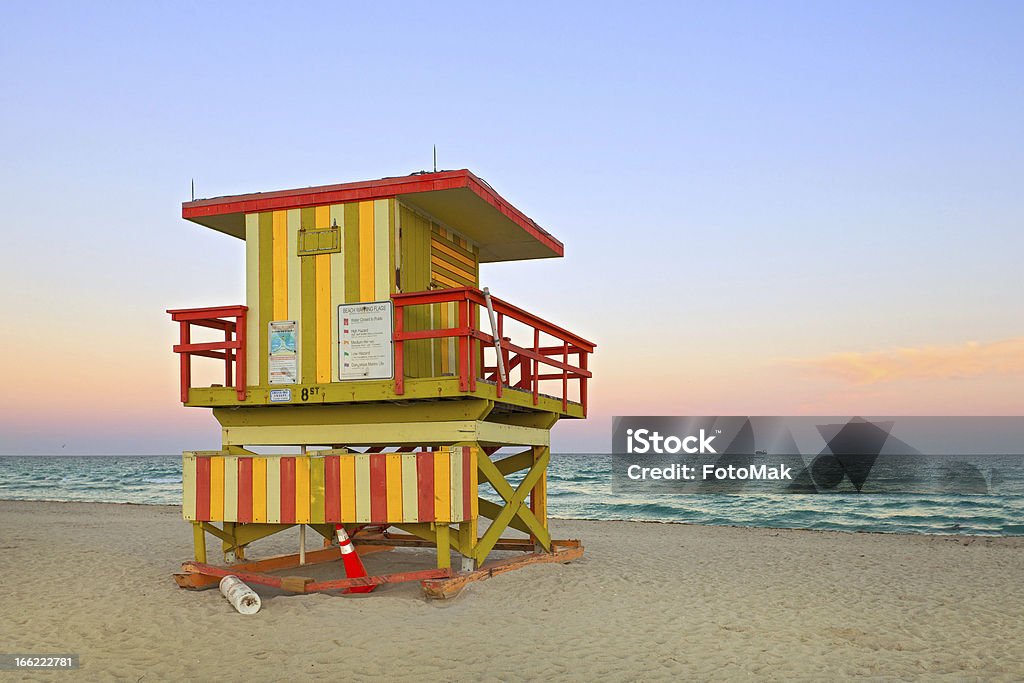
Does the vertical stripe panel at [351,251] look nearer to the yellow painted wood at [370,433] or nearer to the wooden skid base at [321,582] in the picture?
the yellow painted wood at [370,433]

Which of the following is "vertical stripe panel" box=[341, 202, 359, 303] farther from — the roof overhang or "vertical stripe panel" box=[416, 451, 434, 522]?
"vertical stripe panel" box=[416, 451, 434, 522]

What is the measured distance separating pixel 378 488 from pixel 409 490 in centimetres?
33

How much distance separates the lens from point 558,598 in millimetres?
10422

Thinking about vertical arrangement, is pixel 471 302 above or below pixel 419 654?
above

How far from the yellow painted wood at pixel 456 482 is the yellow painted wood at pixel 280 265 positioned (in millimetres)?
2782

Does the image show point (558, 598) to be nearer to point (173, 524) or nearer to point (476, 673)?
point (476, 673)

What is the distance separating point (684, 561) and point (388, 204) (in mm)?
7693

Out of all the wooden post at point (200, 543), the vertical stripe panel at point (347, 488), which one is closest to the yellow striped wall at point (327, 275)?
the vertical stripe panel at point (347, 488)

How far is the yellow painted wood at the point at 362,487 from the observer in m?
9.81

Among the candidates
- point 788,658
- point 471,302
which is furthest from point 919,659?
point 471,302

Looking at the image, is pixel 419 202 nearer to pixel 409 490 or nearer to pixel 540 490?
pixel 409 490

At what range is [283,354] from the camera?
10.9m

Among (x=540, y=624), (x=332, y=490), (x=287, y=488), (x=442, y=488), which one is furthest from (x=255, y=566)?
(x=540, y=624)

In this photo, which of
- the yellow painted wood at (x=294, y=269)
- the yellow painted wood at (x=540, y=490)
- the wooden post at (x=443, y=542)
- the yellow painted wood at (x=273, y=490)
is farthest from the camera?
the yellow painted wood at (x=540, y=490)
